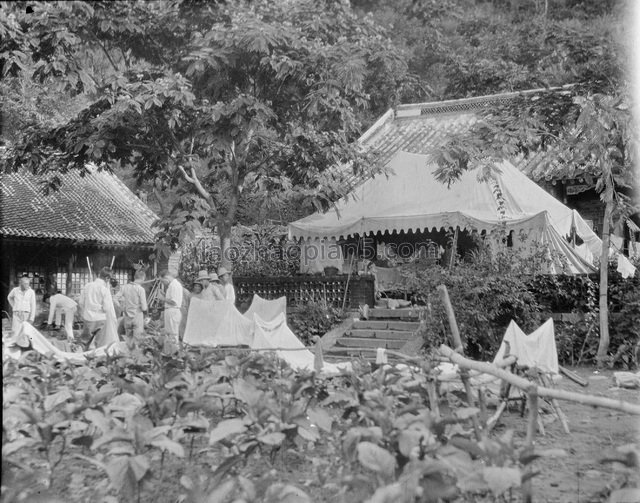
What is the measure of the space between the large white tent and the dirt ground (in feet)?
13.9

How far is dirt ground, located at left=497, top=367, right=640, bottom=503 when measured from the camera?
3.53 metres

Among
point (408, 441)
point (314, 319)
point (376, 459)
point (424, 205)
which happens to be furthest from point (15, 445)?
point (424, 205)

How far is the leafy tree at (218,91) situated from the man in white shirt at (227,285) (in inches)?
35.3

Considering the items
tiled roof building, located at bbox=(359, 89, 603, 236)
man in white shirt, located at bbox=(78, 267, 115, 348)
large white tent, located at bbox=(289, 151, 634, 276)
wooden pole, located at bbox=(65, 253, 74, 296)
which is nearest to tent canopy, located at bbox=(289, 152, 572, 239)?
large white tent, located at bbox=(289, 151, 634, 276)

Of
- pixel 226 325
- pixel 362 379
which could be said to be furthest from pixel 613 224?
pixel 362 379

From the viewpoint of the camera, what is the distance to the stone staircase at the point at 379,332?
10.6 metres

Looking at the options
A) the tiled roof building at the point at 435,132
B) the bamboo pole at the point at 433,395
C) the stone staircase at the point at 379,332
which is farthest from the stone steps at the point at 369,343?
the bamboo pole at the point at 433,395

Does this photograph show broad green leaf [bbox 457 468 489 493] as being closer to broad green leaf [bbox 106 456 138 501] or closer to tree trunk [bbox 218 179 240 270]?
broad green leaf [bbox 106 456 138 501]

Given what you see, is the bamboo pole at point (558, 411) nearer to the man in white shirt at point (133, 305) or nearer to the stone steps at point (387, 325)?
the stone steps at point (387, 325)

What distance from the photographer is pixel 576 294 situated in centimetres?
1012

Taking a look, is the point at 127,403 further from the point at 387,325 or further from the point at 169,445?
the point at 387,325

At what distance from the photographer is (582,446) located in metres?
4.85

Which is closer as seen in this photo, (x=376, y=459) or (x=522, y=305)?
(x=376, y=459)

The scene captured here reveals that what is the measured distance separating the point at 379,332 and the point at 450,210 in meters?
2.56
